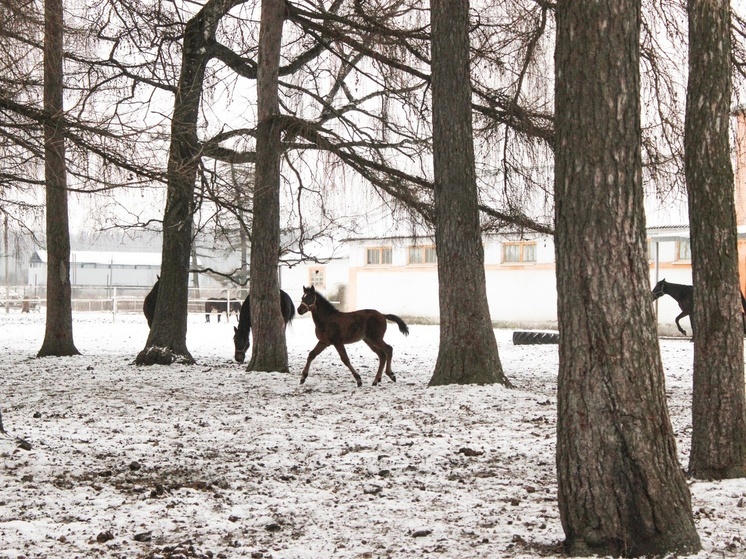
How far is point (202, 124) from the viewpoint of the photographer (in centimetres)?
1437

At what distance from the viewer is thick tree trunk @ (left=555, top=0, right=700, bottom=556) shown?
176 inches

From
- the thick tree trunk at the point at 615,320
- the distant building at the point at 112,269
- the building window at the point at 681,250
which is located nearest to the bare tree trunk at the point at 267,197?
the thick tree trunk at the point at 615,320

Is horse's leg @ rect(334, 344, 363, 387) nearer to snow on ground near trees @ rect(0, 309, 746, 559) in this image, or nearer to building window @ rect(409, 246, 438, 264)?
snow on ground near trees @ rect(0, 309, 746, 559)

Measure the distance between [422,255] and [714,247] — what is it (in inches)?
1318

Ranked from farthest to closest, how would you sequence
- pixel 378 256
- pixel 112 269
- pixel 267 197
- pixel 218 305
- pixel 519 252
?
pixel 112 269, pixel 218 305, pixel 378 256, pixel 519 252, pixel 267 197

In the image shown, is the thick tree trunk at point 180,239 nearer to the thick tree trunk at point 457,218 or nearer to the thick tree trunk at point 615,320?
the thick tree trunk at point 457,218

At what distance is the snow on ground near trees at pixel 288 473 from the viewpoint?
194 inches

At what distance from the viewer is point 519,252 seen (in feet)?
120

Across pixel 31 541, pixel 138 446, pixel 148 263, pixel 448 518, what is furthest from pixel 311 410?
pixel 148 263

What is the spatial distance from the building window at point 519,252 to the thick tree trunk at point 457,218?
24917 millimetres

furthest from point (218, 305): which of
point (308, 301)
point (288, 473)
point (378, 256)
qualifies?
point (288, 473)

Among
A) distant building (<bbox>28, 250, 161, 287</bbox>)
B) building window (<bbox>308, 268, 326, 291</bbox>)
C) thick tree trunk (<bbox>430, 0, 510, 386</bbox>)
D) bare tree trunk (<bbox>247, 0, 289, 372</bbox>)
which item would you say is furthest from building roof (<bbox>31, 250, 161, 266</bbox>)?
thick tree trunk (<bbox>430, 0, 510, 386</bbox>)

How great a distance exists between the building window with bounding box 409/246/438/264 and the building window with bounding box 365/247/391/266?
50.6 inches

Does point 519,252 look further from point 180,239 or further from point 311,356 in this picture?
point 311,356
